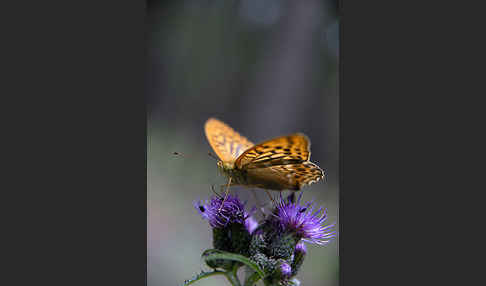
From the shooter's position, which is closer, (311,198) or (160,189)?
(311,198)

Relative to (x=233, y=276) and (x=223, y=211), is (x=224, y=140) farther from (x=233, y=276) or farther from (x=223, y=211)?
(x=233, y=276)

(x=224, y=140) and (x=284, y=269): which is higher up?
(x=224, y=140)

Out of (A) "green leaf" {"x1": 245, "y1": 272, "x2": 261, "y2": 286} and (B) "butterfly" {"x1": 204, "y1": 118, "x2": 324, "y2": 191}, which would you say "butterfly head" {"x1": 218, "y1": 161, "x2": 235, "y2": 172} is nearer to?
(B) "butterfly" {"x1": 204, "y1": 118, "x2": 324, "y2": 191}

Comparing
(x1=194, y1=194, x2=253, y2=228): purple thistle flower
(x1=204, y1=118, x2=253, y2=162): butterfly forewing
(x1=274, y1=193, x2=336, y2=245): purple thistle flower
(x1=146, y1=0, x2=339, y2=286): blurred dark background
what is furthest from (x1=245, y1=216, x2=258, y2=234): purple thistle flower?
(x1=146, y1=0, x2=339, y2=286): blurred dark background

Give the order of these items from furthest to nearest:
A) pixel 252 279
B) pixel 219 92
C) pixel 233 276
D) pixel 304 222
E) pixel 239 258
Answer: pixel 219 92, pixel 304 222, pixel 233 276, pixel 252 279, pixel 239 258

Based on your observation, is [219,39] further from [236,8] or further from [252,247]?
[252,247]

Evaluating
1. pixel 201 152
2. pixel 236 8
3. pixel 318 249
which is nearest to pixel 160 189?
pixel 201 152

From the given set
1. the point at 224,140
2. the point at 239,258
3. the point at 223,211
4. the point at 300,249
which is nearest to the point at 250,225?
the point at 223,211

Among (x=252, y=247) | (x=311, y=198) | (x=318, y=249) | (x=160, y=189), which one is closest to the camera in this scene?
(x=252, y=247)
